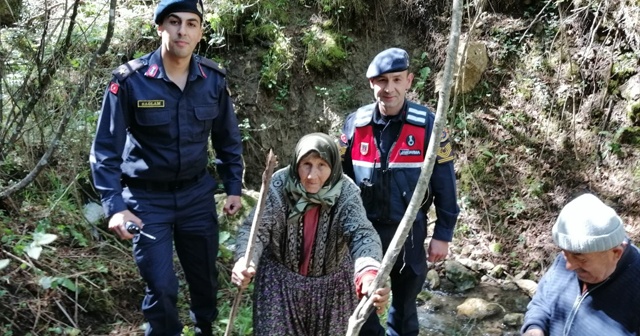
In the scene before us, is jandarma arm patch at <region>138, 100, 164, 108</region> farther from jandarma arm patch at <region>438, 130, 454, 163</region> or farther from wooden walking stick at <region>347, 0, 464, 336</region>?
wooden walking stick at <region>347, 0, 464, 336</region>

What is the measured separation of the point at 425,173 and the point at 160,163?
1.69 meters

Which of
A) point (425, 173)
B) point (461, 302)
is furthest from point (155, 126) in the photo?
point (461, 302)

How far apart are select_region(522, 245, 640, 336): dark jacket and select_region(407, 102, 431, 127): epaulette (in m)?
1.07

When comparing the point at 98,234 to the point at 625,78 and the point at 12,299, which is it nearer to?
the point at 12,299

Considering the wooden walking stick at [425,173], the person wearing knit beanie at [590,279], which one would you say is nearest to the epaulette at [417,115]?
the person wearing knit beanie at [590,279]

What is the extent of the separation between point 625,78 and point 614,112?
369mm

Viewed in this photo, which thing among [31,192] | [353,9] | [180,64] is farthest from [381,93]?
[353,9]

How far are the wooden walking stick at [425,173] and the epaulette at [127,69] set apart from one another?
1828mm

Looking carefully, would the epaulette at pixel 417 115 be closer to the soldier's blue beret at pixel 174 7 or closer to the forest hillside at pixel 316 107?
the forest hillside at pixel 316 107

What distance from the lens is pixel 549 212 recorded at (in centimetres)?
634

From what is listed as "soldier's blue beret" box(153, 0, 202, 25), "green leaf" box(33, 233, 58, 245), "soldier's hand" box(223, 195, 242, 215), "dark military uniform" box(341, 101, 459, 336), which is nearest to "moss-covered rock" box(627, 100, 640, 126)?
"dark military uniform" box(341, 101, 459, 336)

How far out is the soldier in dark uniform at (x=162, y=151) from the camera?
3.05 metres

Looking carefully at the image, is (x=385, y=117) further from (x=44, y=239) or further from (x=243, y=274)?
(x=44, y=239)

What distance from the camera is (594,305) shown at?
8.34ft
